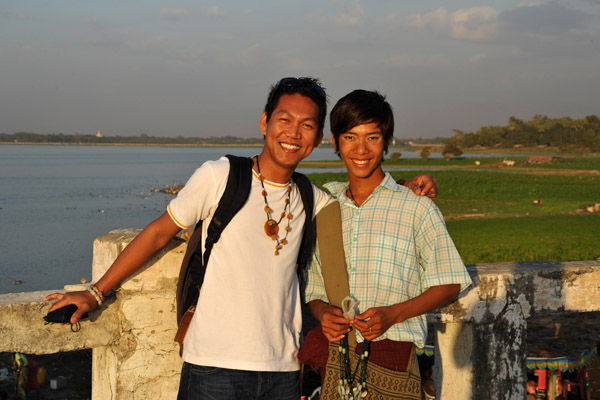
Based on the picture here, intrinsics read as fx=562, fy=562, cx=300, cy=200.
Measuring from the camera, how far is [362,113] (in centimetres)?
233

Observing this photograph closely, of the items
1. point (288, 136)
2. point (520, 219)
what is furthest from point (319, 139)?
point (520, 219)

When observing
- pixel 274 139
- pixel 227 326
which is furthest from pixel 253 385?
pixel 274 139

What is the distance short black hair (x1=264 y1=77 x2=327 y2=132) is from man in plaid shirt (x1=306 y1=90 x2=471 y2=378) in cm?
10

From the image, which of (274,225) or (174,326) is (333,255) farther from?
(174,326)

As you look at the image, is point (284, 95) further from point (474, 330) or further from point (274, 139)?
point (474, 330)

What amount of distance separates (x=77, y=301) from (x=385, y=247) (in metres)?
1.28

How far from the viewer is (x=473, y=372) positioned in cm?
290

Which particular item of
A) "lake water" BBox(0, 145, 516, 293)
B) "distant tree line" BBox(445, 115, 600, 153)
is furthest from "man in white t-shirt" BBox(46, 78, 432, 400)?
"distant tree line" BBox(445, 115, 600, 153)

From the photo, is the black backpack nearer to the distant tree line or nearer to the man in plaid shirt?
the man in plaid shirt

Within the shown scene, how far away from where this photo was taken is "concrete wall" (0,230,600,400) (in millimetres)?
2445

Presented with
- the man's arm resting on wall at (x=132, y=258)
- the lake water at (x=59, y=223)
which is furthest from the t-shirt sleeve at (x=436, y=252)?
the lake water at (x=59, y=223)

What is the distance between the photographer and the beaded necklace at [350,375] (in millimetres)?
2211

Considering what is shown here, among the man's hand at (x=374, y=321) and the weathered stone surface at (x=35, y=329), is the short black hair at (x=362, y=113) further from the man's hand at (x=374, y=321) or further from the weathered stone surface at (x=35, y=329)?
the weathered stone surface at (x=35, y=329)

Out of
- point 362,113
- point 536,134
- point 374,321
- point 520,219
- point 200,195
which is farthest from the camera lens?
point 536,134
